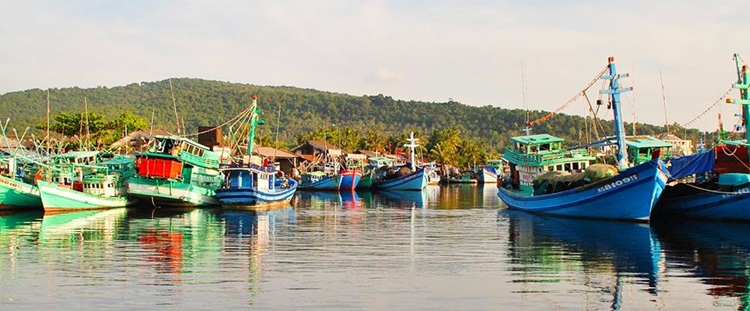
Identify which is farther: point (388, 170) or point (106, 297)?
point (388, 170)

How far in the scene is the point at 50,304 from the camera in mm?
18719

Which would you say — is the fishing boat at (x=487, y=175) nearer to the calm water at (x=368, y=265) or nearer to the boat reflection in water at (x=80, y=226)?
the boat reflection in water at (x=80, y=226)

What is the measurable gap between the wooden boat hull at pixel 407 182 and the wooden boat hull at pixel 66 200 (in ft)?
166

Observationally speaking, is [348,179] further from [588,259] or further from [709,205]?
[588,259]

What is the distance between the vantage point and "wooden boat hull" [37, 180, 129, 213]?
48.4m

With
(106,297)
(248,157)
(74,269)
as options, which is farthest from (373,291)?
(248,157)

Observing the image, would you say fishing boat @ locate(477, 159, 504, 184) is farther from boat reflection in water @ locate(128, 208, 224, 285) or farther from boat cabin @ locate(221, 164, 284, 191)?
boat reflection in water @ locate(128, 208, 224, 285)

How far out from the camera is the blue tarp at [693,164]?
152 ft

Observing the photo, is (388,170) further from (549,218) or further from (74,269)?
(74,269)

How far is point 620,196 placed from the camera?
4125 centimetres

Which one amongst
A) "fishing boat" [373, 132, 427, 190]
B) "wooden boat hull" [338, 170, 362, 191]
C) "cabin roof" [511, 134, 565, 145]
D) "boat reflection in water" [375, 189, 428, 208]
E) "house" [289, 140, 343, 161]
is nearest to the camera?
"cabin roof" [511, 134, 565, 145]

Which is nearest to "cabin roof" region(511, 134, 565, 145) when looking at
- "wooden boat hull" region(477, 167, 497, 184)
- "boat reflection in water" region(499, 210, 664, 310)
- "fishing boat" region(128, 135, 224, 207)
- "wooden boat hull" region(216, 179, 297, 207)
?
"boat reflection in water" region(499, 210, 664, 310)

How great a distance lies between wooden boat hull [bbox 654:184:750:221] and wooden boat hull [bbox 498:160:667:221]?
3.15 meters

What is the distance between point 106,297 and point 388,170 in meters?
89.0
